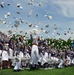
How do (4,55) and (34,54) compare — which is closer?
(34,54)

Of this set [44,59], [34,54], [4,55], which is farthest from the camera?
[44,59]

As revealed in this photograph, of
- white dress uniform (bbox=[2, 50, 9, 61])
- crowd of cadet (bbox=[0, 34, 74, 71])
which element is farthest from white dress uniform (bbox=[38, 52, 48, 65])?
white dress uniform (bbox=[2, 50, 9, 61])

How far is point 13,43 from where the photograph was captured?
25.1 m

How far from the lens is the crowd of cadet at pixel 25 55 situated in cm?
2188

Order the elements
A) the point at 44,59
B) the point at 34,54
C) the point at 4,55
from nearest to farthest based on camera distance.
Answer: the point at 34,54 → the point at 4,55 → the point at 44,59

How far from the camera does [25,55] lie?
2612 centimetres

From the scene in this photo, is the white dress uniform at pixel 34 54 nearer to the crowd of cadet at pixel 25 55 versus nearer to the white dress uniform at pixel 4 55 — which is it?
the crowd of cadet at pixel 25 55

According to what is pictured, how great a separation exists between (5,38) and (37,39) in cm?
317

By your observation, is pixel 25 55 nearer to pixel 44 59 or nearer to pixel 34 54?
pixel 44 59

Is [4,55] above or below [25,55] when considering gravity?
below

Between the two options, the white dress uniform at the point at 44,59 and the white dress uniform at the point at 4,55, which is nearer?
the white dress uniform at the point at 4,55

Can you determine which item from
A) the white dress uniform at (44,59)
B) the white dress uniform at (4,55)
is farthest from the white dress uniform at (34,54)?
the white dress uniform at (44,59)

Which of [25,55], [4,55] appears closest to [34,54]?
[4,55]

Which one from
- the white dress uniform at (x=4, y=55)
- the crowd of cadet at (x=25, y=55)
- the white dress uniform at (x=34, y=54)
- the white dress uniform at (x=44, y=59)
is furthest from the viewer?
the white dress uniform at (x=44, y=59)
